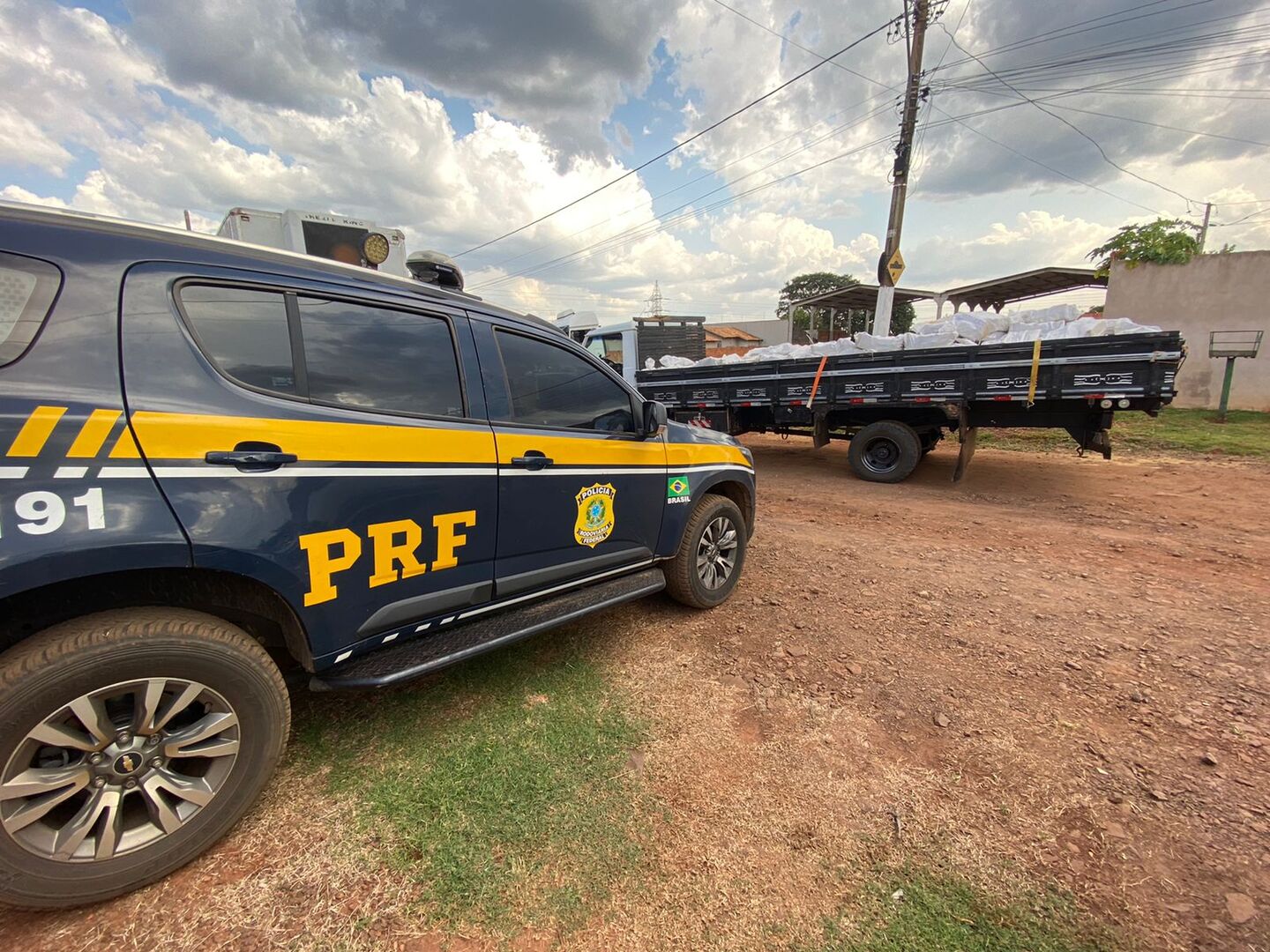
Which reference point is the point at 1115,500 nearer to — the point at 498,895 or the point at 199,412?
the point at 498,895

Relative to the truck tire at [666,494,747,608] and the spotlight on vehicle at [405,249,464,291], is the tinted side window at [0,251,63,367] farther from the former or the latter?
the truck tire at [666,494,747,608]

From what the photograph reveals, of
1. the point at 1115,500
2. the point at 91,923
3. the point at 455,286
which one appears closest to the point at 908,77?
the point at 1115,500

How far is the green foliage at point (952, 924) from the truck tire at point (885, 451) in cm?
608

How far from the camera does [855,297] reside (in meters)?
20.3

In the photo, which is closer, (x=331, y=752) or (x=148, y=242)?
(x=148, y=242)

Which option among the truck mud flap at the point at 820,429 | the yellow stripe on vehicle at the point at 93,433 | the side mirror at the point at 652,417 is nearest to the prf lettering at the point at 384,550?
the yellow stripe on vehicle at the point at 93,433

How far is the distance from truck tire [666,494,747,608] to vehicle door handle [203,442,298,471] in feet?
7.04

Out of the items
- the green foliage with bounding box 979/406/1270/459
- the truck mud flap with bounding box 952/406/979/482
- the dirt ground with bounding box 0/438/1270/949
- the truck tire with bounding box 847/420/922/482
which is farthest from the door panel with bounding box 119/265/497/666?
the green foliage with bounding box 979/406/1270/459

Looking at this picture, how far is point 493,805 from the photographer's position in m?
1.95

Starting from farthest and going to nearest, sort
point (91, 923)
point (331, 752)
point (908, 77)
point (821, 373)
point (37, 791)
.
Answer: point (908, 77)
point (821, 373)
point (331, 752)
point (91, 923)
point (37, 791)

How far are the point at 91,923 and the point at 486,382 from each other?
203 cm

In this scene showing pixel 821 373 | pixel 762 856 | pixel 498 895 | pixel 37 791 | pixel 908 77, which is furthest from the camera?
pixel 908 77

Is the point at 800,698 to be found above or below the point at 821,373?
below

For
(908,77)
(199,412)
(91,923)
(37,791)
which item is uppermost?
(908,77)
